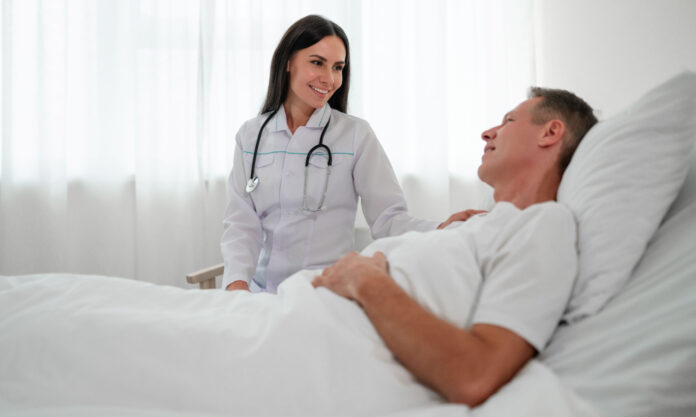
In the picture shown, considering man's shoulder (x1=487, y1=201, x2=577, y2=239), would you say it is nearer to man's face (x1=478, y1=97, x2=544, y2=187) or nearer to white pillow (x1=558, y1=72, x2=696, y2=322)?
white pillow (x1=558, y1=72, x2=696, y2=322)

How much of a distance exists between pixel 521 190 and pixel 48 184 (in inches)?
93.9

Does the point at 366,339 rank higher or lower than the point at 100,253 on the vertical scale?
higher

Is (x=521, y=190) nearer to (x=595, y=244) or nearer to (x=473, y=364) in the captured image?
(x=595, y=244)

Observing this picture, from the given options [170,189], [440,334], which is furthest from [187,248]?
[440,334]

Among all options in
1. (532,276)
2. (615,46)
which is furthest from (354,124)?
(532,276)

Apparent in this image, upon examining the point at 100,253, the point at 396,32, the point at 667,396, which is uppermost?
the point at 396,32

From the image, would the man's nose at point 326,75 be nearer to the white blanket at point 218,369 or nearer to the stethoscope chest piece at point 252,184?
the stethoscope chest piece at point 252,184

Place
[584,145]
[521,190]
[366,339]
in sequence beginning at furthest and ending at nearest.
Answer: [521,190]
[584,145]
[366,339]

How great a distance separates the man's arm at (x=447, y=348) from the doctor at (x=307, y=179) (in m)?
0.88

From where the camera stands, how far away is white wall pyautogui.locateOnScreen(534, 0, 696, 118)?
1.48 meters

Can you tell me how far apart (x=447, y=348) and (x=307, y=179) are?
1.08 meters

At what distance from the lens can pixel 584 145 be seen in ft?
3.42

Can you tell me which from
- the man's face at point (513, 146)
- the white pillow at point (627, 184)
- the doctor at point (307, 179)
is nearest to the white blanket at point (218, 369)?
the white pillow at point (627, 184)

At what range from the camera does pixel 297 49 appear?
69.2 inches
